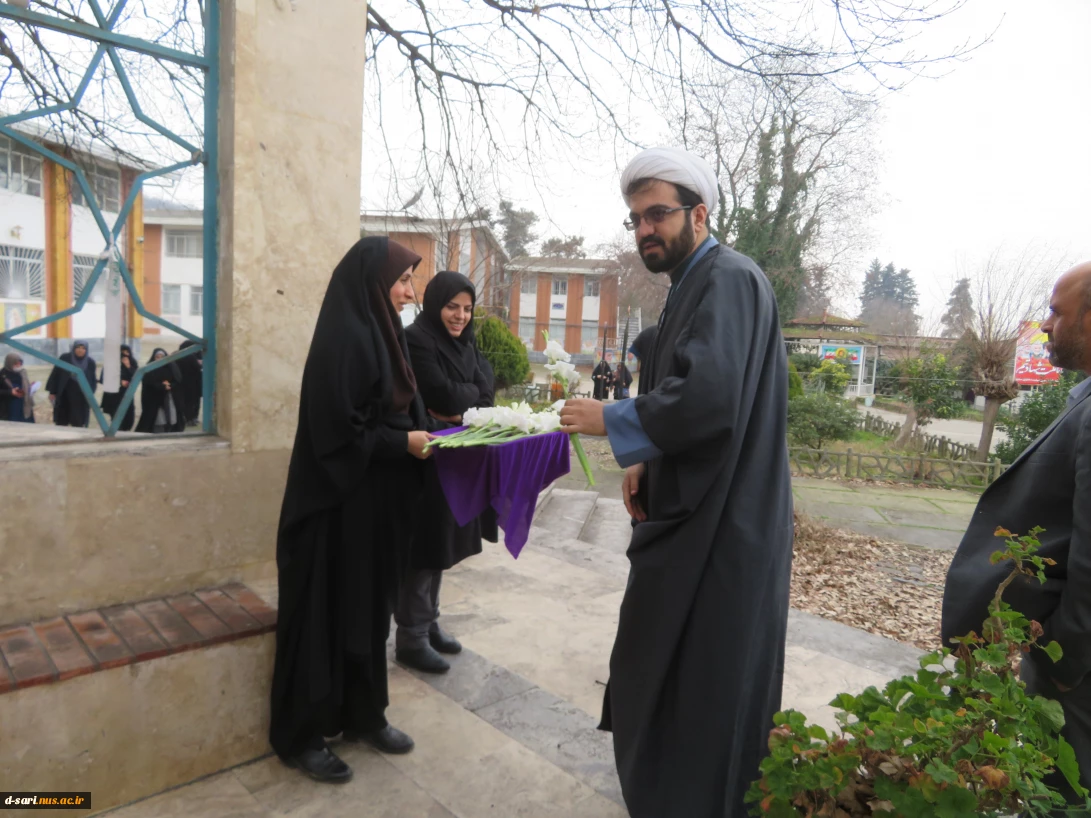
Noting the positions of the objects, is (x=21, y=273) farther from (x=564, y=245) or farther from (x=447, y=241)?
(x=447, y=241)

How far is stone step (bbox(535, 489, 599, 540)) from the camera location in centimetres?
772

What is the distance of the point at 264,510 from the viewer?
3104 mm

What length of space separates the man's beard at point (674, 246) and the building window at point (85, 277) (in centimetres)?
214

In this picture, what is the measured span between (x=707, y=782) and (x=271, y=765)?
5.10 feet

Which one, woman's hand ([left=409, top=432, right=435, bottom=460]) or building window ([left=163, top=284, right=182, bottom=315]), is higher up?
building window ([left=163, top=284, right=182, bottom=315])

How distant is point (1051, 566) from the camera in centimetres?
180

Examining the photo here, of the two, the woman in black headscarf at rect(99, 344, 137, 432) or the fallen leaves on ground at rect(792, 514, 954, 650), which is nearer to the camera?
the woman in black headscarf at rect(99, 344, 137, 432)

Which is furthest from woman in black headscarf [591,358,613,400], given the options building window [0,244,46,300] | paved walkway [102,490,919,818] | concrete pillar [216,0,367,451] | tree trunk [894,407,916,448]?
building window [0,244,46,300]

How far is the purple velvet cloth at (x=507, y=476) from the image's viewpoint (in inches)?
102

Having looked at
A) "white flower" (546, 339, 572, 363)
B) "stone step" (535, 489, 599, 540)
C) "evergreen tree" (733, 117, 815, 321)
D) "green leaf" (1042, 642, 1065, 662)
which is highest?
"evergreen tree" (733, 117, 815, 321)

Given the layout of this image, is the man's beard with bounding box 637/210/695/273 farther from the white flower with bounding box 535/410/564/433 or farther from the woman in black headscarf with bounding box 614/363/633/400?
the woman in black headscarf with bounding box 614/363/633/400

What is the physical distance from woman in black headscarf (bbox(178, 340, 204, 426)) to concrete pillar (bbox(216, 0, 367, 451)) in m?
0.12

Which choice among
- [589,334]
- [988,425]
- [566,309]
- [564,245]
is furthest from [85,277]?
[566,309]

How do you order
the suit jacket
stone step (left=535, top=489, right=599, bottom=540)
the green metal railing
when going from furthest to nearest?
stone step (left=535, top=489, right=599, bottom=540) < the green metal railing < the suit jacket
